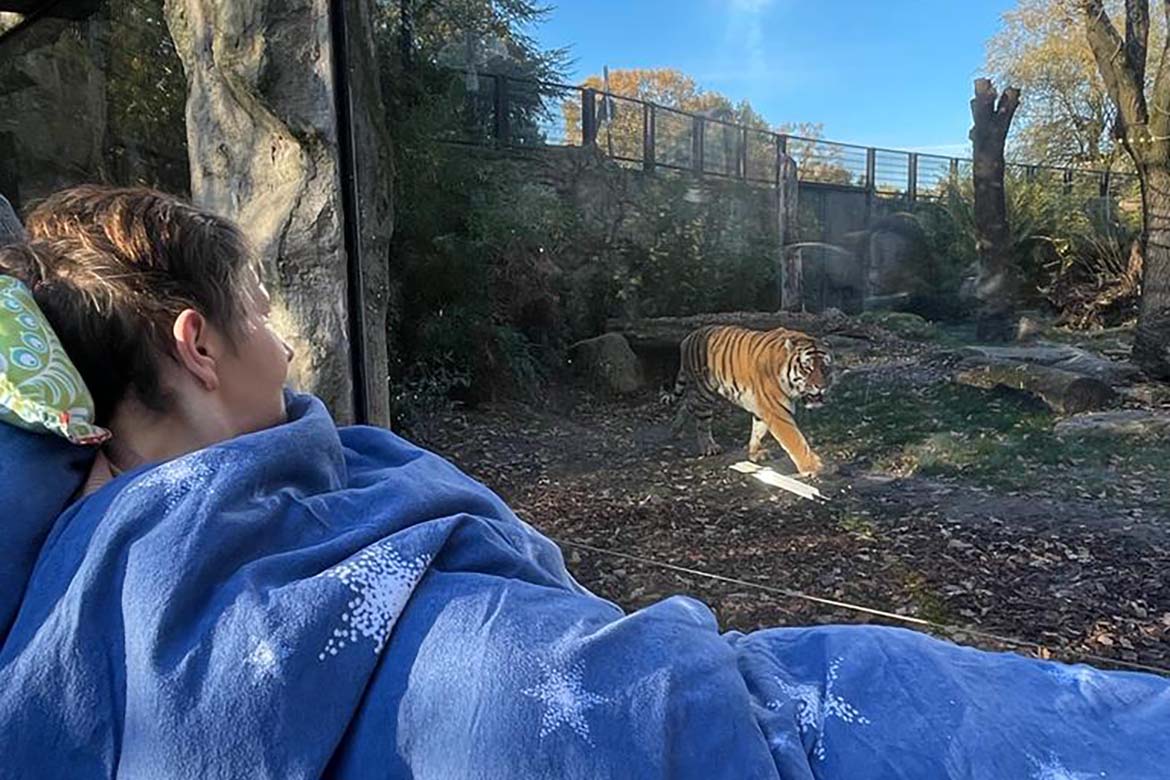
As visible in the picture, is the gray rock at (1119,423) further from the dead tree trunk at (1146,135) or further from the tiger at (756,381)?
the tiger at (756,381)

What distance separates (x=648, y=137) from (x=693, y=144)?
0.10 metres

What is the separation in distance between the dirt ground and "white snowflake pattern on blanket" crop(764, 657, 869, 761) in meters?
1.03

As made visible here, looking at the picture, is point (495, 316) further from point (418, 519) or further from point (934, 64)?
point (418, 519)

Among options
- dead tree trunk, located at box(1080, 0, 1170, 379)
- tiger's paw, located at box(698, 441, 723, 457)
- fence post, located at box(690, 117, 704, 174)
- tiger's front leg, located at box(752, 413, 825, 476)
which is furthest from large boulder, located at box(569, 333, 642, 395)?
dead tree trunk, located at box(1080, 0, 1170, 379)

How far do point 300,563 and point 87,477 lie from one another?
0.18 m

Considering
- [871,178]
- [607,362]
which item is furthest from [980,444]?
[607,362]

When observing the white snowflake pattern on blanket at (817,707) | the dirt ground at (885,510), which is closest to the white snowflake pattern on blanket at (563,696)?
the white snowflake pattern on blanket at (817,707)

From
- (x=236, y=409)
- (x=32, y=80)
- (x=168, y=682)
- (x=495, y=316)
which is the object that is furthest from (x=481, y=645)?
(x=32, y=80)

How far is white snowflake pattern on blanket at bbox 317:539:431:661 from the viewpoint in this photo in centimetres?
51

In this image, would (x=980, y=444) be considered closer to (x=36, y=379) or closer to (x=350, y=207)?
(x=350, y=207)

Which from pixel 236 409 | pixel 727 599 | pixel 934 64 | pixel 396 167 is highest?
pixel 934 64

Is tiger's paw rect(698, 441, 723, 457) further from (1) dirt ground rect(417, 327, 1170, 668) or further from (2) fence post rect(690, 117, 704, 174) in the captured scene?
(2) fence post rect(690, 117, 704, 174)

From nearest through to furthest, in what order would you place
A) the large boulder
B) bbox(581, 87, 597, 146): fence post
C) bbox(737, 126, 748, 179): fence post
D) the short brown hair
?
1. the short brown hair
2. bbox(737, 126, 748, 179): fence post
3. bbox(581, 87, 597, 146): fence post
4. the large boulder

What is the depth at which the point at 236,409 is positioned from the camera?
653 mm
